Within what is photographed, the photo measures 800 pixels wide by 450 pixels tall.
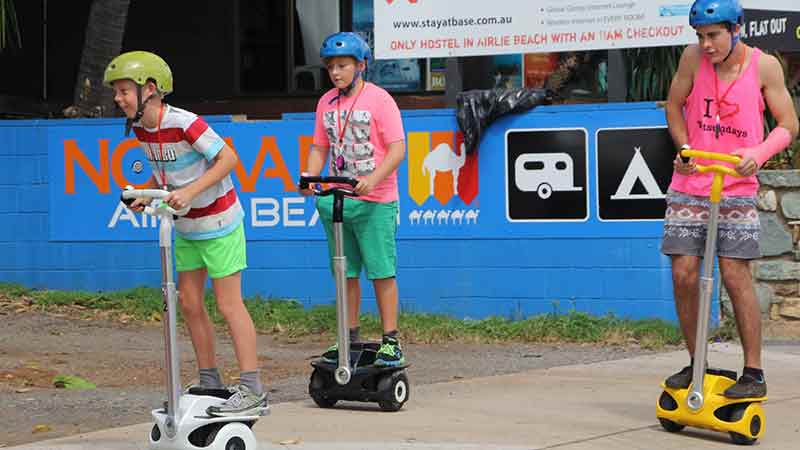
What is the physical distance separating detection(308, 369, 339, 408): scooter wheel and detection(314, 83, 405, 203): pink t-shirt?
0.94 meters

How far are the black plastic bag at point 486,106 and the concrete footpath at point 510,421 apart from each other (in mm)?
2604

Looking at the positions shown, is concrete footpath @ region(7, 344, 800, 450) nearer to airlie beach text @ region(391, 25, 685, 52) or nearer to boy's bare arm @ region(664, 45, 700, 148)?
boy's bare arm @ region(664, 45, 700, 148)

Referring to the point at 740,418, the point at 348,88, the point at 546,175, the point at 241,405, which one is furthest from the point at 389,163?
the point at 546,175

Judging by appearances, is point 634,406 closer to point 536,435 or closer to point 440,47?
point 536,435

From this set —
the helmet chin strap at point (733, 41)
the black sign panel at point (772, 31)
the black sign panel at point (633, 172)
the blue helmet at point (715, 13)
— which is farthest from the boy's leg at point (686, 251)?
the black sign panel at point (772, 31)

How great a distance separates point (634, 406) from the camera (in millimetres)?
7504

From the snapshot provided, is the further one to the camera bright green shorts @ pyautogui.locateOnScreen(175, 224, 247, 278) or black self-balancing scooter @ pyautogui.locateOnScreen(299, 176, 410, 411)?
black self-balancing scooter @ pyautogui.locateOnScreen(299, 176, 410, 411)

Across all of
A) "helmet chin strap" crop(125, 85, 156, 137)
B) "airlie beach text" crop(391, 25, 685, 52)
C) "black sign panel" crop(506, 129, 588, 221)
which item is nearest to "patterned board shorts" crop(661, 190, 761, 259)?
"helmet chin strap" crop(125, 85, 156, 137)

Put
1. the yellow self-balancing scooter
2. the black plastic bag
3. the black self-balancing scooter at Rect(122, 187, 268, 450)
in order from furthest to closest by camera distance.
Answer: the black plastic bag
the yellow self-balancing scooter
the black self-balancing scooter at Rect(122, 187, 268, 450)

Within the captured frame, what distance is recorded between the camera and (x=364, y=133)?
7523 millimetres

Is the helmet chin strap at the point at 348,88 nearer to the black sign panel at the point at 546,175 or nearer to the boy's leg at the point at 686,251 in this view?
the boy's leg at the point at 686,251

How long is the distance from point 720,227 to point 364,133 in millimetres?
1920

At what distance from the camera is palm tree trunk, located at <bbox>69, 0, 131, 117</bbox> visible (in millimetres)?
13062

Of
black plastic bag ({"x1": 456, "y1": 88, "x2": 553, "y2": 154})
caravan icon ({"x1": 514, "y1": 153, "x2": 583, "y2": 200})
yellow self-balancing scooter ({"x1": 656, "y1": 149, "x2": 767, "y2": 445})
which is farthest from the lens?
black plastic bag ({"x1": 456, "y1": 88, "x2": 553, "y2": 154})
